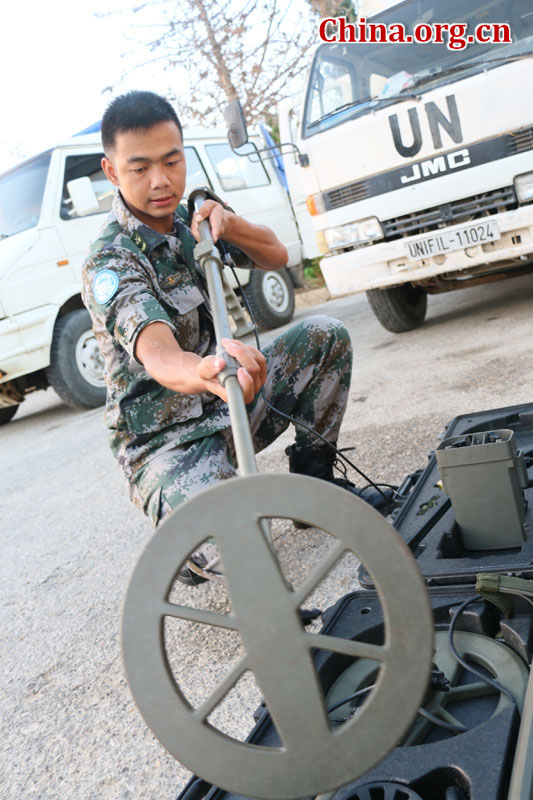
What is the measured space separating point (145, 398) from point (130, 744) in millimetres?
874

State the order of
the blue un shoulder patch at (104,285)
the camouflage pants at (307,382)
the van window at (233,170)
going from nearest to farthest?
the blue un shoulder patch at (104,285) < the camouflage pants at (307,382) < the van window at (233,170)

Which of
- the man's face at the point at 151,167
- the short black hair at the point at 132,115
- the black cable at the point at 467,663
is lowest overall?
the black cable at the point at 467,663

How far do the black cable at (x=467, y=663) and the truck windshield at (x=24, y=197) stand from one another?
15.1ft

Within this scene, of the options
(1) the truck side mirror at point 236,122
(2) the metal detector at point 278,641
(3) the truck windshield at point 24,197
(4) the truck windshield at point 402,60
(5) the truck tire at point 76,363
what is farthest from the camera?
(3) the truck windshield at point 24,197

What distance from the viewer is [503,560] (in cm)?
127

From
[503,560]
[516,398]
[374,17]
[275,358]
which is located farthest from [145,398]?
[374,17]

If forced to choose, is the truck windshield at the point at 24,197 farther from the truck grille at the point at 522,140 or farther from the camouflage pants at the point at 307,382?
the camouflage pants at the point at 307,382

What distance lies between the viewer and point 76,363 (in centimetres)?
496

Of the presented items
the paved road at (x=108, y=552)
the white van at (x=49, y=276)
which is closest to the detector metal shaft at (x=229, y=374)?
the paved road at (x=108, y=552)

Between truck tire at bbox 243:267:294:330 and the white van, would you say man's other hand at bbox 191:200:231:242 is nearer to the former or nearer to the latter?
the white van

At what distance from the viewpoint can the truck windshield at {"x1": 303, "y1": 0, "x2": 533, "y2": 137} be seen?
336 centimetres

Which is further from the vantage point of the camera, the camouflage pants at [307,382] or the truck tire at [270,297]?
the truck tire at [270,297]

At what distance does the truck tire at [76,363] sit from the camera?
16.0 feet

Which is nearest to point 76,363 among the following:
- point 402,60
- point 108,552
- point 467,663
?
point 108,552
